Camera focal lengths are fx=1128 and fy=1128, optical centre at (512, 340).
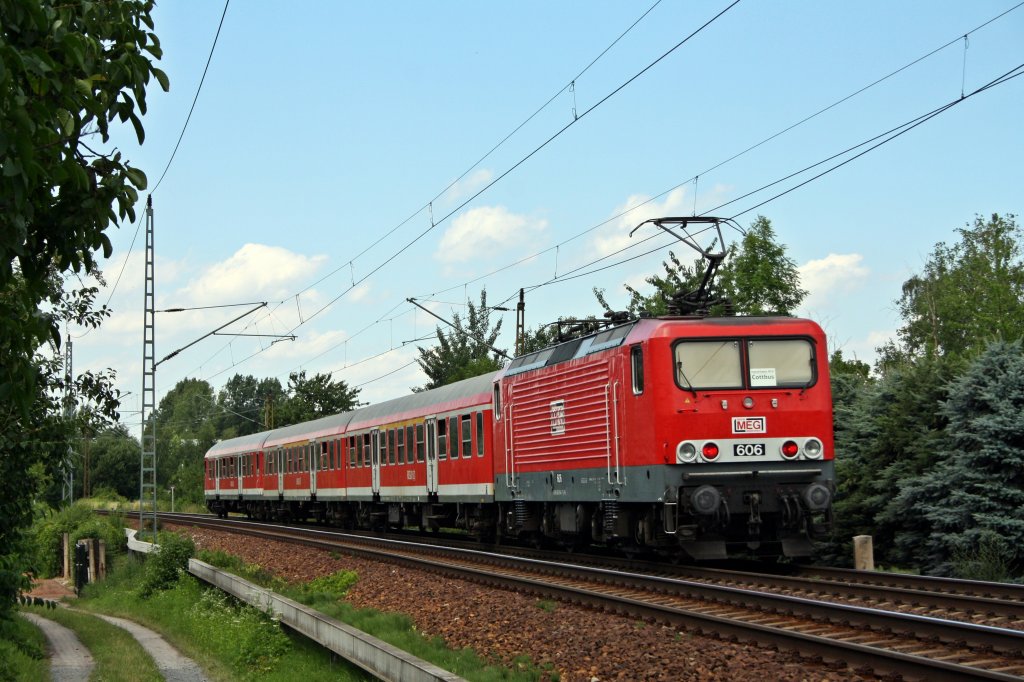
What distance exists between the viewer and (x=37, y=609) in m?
26.2

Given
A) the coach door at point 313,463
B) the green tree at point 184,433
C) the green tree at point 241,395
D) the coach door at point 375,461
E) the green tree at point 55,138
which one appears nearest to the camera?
the green tree at point 55,138

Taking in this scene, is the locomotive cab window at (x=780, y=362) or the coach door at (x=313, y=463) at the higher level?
the locomotive cab window at (x=780, y=362)

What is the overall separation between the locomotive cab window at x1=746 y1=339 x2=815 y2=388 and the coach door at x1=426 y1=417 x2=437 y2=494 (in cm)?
1163

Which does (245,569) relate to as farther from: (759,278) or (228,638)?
(759,278)

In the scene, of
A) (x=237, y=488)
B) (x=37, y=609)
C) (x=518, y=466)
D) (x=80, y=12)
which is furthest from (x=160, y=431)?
(x=80, y=12)

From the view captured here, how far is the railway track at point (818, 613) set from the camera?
8023mm

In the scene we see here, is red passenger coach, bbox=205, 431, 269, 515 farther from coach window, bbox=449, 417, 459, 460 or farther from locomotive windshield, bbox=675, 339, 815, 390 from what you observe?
locomotive windshield, bbox=675, 339, 815, 390

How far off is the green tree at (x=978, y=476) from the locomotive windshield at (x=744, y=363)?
2060mm

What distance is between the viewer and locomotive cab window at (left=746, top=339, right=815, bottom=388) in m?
14.4

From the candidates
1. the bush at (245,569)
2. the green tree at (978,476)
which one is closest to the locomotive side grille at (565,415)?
the green tree at (978,476)

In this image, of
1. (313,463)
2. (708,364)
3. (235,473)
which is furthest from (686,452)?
(235,473)

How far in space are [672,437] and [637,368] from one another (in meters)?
1.17

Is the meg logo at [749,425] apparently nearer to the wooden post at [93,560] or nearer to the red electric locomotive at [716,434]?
the red electric locomotive at [716,434]

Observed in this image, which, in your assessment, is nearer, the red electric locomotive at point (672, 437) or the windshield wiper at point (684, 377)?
the red electric locomotive at point (672, 437)
